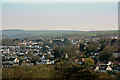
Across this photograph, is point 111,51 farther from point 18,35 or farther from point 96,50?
point 18,35

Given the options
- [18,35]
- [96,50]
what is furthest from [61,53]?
[18,35]

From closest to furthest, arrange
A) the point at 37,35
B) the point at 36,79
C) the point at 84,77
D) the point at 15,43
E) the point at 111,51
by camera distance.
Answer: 1. the point at 84,77
2. the point at 36,79
3. the point at 111,51
4. the point at 15,43
5. the point at 37,35

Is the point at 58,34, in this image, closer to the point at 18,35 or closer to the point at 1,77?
the point at 18,35

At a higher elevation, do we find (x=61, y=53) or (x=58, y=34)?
(x=58, y=34)

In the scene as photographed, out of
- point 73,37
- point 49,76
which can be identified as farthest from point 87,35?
point 49,76

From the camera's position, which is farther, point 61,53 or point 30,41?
point 30,41

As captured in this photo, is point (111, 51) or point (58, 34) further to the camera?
point (58, 34)

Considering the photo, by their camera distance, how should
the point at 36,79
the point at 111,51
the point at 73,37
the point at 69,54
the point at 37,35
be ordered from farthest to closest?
the point at 37,35 < the point at 73,37 < the point at 69,54 < the point at 111,51 < the point at 36,79

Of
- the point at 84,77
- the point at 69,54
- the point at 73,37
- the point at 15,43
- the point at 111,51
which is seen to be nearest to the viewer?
the point at 84,77

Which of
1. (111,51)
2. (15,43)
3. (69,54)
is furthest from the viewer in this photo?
(15,43)
